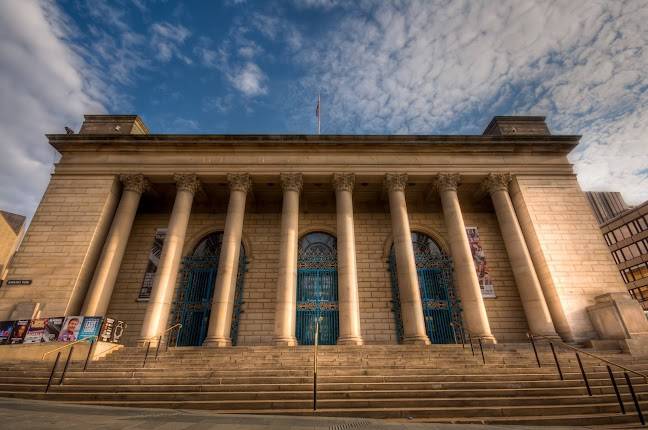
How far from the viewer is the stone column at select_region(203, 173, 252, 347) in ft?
41.2

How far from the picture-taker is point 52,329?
10.8m

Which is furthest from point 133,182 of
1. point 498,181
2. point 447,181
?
point 498,181

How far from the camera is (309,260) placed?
57.0ft

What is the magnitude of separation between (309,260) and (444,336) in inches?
314

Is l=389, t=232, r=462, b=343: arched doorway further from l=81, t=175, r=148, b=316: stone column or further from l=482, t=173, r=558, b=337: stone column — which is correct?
l=81, t=175, r=148, b=316: stone column

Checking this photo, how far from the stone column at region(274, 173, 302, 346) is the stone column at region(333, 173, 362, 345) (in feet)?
6.55

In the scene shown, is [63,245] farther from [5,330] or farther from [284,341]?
[284,341]

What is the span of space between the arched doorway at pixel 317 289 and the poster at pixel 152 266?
7593 millimetres

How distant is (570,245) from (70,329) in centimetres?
2093

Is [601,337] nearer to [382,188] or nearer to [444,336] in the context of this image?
[444,336]

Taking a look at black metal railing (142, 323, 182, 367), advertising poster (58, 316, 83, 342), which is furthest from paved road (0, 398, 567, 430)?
advertising poster (58, 316, 83, 342)

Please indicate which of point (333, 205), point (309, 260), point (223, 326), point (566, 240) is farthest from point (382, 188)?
point (223, 326)

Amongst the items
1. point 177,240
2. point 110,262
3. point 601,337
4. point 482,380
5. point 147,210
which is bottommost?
point 482,380

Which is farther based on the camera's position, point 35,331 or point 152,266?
point 152,266
